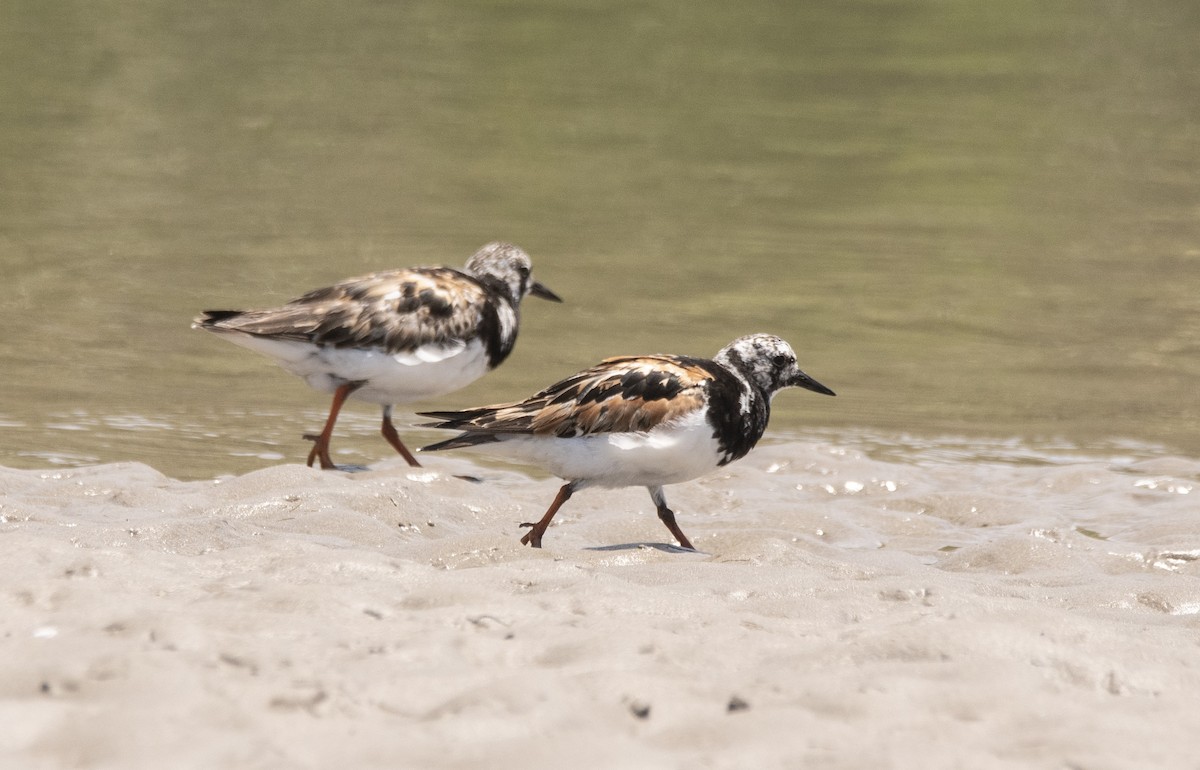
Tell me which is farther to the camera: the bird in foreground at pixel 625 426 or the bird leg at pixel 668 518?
the bird leg at pixel 668 518

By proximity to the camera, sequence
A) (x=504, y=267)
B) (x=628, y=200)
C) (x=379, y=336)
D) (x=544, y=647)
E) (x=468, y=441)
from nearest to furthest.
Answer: (x=544, y=647) < (x=468, y=441) < (x=379, y=336) < (x=504, y=267) < (x=628, y=200)

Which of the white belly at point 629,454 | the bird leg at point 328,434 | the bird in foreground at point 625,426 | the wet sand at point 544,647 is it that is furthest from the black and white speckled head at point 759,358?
the bird leg at point 328,434

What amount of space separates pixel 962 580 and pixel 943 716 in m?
2.55

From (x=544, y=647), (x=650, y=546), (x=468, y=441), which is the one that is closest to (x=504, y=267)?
(x=468, y=441)

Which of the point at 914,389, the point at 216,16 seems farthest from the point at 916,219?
the point at 216,16

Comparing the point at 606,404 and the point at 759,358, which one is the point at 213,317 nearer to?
the point at 606,404

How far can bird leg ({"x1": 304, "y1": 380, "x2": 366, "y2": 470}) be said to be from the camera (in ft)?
32.2

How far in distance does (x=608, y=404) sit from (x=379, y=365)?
2.46 metres

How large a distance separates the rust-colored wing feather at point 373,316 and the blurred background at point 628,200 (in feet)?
2.85

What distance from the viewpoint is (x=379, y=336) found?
9.72m

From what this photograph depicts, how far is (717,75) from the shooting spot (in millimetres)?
26297

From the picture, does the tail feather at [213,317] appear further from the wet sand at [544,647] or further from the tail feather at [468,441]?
the tail feather at [468,441]

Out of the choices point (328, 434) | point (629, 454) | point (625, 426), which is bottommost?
point (328, 434)

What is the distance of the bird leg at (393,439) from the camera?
989 centimetres
